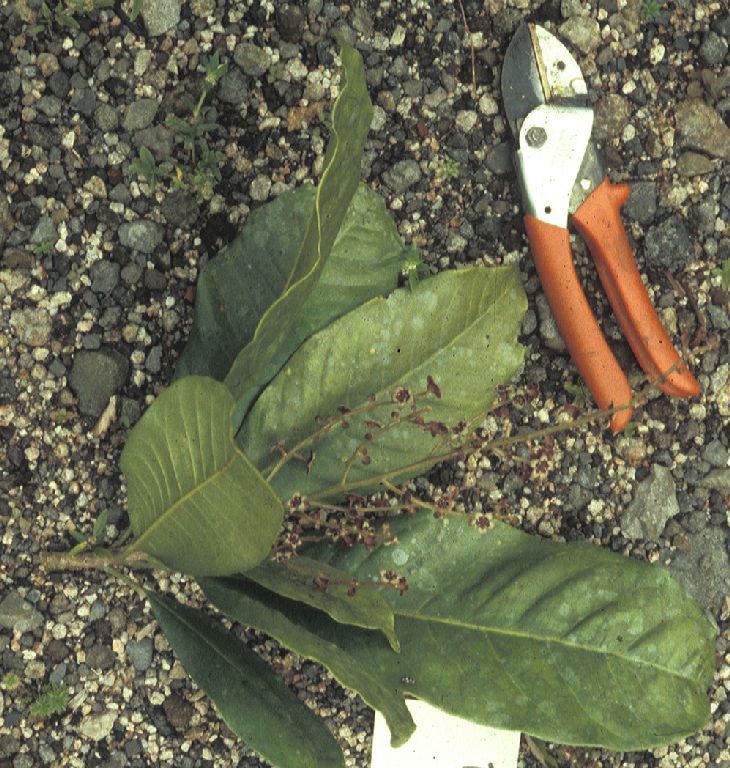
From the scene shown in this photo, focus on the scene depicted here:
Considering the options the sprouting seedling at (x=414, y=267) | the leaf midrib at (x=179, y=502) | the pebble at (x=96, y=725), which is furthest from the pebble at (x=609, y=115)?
the pebble at (x=96, y=725)

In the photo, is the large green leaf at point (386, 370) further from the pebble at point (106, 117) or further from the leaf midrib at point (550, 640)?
the pebble at point (106, 117)

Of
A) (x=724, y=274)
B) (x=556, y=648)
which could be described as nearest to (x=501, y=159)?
(x=724, y=274)

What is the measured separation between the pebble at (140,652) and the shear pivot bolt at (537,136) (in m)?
0.99

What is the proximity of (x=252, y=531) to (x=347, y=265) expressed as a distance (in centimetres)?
54

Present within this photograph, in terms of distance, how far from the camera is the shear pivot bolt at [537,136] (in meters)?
1.52

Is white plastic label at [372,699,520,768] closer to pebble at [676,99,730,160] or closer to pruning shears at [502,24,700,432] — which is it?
pruning shears at [502,24,700,432]

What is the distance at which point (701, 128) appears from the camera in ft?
5.42

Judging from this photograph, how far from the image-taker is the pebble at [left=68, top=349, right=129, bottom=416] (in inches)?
61.5

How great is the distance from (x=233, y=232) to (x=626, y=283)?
0.62 metres

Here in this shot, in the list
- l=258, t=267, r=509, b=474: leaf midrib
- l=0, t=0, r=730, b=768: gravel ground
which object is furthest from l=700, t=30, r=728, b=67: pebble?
l=258, t=267, r=509, b=474: leaf midrib

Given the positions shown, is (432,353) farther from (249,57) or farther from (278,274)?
(249,57)

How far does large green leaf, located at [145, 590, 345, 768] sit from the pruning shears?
0.65 m

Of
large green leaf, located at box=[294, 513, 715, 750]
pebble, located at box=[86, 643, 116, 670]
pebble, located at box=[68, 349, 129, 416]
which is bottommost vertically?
pebble, located at box=[86, 643, 116, 670]

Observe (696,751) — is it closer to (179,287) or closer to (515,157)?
(515,157)
